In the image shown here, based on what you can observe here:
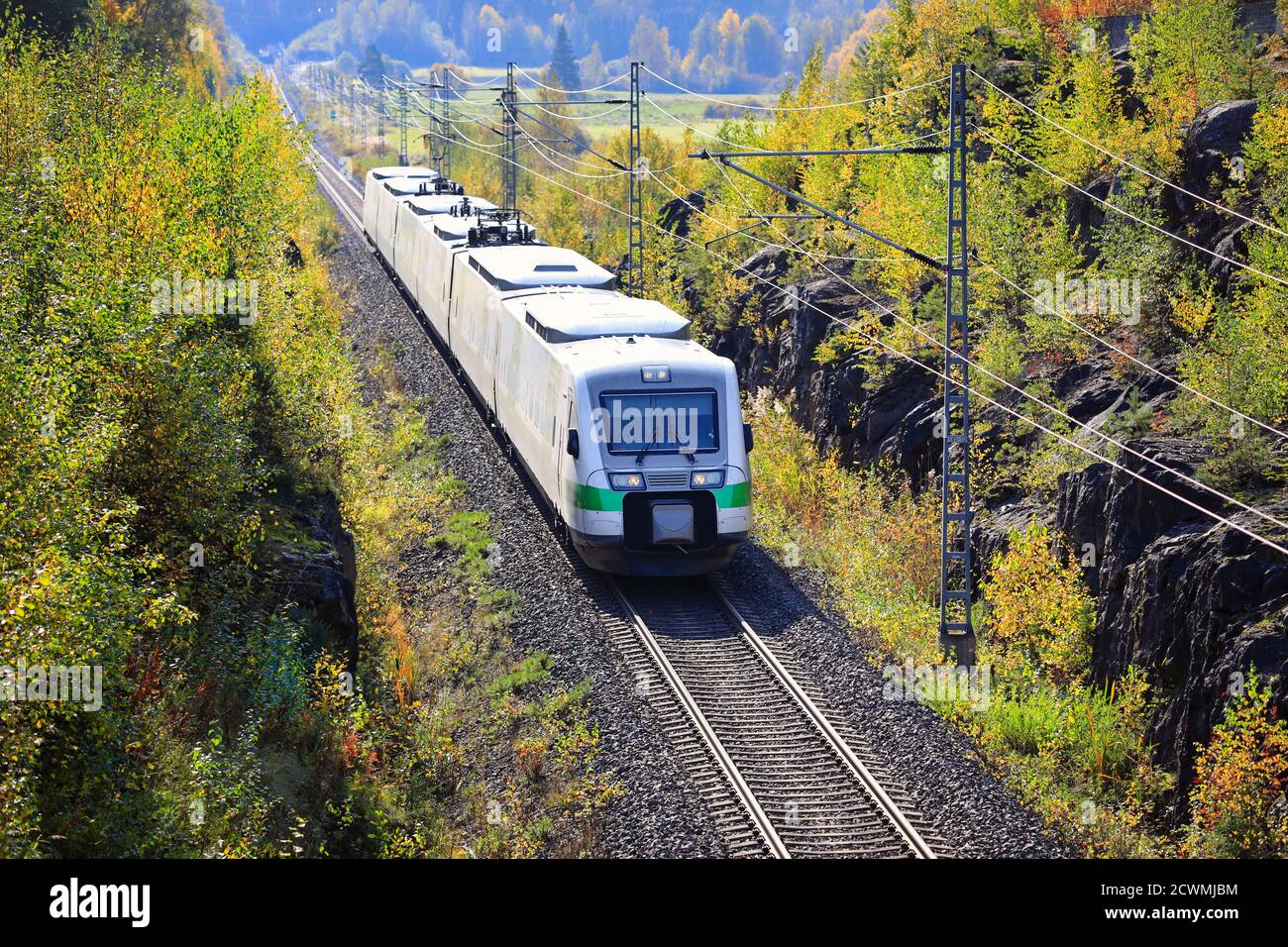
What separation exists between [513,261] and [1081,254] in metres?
11.5

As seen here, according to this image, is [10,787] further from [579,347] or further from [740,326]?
[740,326]

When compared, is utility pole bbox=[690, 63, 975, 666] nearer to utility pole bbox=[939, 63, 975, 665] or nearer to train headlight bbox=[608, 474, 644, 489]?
utility pole bbox=[939, 63, 975, 665]

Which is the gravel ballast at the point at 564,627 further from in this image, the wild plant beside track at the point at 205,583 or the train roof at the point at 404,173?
the train roof at the point at 404,173

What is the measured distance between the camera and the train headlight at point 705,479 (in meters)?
19.4

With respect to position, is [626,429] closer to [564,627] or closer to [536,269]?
[564,627]

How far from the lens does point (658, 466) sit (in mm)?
19500

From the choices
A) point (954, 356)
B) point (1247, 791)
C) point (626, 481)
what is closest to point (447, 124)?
point (626, 481)

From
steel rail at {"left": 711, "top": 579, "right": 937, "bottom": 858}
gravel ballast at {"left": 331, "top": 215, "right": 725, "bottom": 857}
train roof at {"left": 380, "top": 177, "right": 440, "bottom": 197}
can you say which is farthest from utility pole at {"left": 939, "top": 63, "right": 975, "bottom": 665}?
train roof at {"left": 380, "top": 177, "right": 440, "bottom": 197}

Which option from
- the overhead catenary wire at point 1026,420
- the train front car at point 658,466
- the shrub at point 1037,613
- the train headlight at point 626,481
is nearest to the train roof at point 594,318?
the train front car at point 658,466

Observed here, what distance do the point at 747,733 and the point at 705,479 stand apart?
4.79m

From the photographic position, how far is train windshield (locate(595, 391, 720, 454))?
63.9ft

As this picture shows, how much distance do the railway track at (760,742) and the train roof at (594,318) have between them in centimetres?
438

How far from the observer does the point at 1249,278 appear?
64.7ft

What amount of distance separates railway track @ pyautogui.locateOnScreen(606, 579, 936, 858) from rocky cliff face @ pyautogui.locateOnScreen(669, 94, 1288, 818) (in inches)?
146
